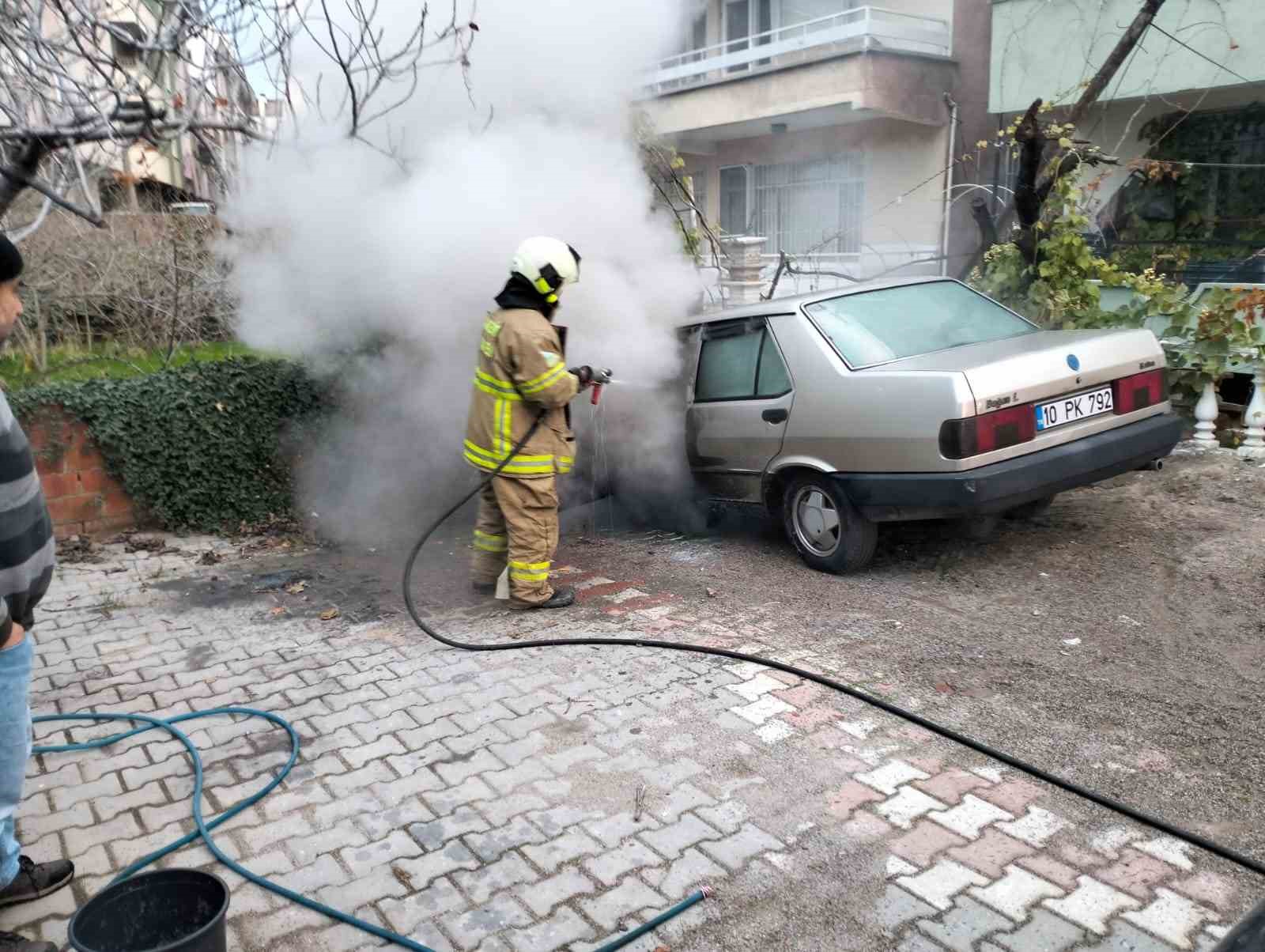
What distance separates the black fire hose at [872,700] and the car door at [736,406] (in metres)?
1.28

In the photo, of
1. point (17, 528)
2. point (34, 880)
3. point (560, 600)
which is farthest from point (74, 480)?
point (17, 528)

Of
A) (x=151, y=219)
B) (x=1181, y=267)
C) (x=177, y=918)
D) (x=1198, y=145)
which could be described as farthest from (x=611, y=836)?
(x=1198, y=145)

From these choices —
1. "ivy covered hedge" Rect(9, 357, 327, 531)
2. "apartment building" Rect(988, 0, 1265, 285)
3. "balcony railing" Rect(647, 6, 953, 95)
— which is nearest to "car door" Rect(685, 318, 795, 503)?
"ivy covered hedge" Rect(9, 357, 327, 531)

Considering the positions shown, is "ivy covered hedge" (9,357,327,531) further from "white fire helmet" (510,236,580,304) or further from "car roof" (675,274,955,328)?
"car roof" (675,274,955,328)

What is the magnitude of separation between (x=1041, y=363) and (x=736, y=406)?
1678 mm

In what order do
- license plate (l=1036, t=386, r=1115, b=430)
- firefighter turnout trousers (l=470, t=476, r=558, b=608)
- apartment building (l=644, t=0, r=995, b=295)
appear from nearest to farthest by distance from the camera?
1. license plate (l=1036, t=386, r=1115, b=430)
2. firefighter turnout trousers (l=470, t=476, r=558, b=608)
3. apartment building (l=644, t=0, r=995, b=295)

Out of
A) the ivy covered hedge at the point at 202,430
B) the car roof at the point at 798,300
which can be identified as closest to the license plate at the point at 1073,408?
the car roof at the point at 798,300

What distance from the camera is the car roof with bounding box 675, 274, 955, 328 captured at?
5.54 m

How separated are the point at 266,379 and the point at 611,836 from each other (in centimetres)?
478

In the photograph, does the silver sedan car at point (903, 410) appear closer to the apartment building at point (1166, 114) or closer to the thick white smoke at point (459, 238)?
the thick white smoke at point (459, 238)

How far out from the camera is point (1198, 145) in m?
11.4

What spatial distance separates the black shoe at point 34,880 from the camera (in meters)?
2.76

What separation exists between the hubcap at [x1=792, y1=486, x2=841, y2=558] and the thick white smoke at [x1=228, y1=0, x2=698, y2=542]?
109 cm

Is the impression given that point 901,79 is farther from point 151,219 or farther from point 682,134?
point 151,219
